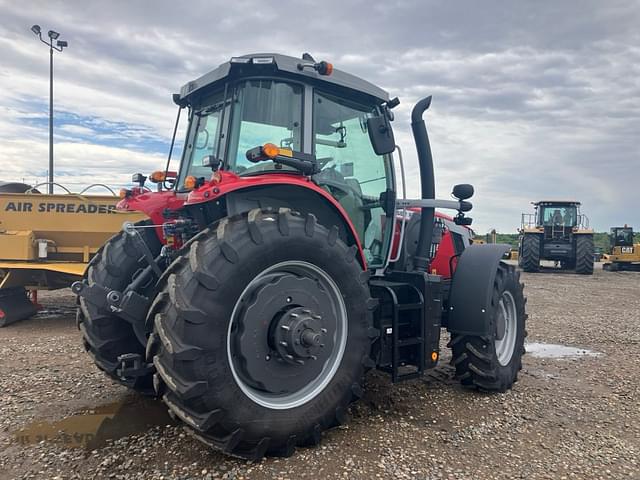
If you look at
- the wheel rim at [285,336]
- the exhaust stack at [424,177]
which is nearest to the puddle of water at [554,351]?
the exhaust stack at [424,177]

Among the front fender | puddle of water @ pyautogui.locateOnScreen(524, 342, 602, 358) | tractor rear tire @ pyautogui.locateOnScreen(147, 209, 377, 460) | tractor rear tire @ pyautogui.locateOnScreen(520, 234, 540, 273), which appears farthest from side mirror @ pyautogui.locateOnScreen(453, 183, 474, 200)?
tractor rear tire @ pyautogui.locateOnScreen(520, 234, 540, 273)

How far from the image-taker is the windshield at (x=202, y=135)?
3.95 meters

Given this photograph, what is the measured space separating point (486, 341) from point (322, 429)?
1852 millimetres

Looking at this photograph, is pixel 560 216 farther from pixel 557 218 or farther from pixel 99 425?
pixel 99 425

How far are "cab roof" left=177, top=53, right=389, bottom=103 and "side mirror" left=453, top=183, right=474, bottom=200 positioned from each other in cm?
122

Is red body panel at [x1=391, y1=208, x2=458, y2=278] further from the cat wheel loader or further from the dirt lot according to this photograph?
the cat wheel loader

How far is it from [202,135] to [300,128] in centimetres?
98

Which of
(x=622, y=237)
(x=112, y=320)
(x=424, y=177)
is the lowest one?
(x=112, y=320)

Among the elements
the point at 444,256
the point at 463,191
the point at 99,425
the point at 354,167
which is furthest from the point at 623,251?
the point at 99,425

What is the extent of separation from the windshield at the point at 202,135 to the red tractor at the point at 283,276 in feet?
0.07

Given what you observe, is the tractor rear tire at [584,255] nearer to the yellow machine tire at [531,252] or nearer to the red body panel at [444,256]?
the yellow machine tire at [531,252]

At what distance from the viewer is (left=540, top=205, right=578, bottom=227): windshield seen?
66.0 ft

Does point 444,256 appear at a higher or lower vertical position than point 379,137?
lower

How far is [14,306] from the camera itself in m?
7.61
